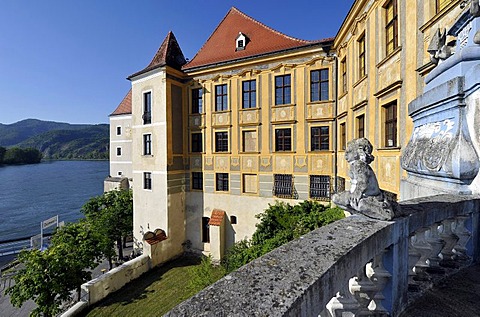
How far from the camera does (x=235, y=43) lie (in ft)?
Answer: 56.7

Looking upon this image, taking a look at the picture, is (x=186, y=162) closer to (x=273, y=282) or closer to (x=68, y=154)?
(x=273, y=282)

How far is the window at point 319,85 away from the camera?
1389cm

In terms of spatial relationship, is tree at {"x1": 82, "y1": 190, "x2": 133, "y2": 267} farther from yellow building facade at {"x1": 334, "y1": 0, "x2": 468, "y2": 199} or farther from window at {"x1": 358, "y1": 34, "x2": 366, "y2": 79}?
window at {"x1": 358, "y1": 34, "x2": 366, "y2": 79}

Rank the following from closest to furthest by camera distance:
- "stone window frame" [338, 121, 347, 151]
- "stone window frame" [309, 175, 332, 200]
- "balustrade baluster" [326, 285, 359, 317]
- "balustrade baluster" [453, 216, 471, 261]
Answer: "balustrade baluster" [326, 285, 359, 317] → "balustrade baluster" [453, 216, 471, 261] → "stone window frame" [338, 121, 347, 151] → "stone window frame" [309, 175, 332, 200]

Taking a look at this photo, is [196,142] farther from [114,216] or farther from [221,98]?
[114,216]

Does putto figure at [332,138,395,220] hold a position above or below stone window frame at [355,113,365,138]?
below

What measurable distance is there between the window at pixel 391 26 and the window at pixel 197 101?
11686mm

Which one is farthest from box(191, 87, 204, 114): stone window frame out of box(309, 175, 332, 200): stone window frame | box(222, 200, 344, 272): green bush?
box(309, 175, 332, 200): stone window frame

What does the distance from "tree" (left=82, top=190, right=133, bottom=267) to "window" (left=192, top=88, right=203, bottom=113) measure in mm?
10042

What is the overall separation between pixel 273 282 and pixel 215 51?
60.7 feet

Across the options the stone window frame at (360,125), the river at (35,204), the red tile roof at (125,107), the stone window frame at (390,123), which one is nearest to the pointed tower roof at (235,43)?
the stone window frame at (360,125)

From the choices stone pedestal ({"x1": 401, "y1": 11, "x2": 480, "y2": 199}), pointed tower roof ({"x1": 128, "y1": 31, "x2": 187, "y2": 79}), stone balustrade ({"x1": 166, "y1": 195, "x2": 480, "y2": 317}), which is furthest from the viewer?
pointed tower roof ({"x1": 128, "y1": 31, "x2": 187, "y2": 79})

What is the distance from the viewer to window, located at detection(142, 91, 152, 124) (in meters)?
17.1

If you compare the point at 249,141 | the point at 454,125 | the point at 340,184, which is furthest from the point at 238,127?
the point at 454,125
